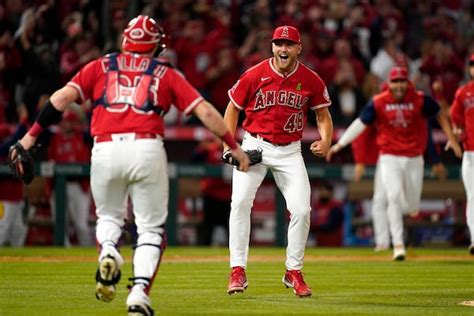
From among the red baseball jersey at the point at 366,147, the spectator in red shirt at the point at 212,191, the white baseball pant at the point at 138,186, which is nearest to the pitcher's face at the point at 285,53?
the white baseball pant at the point at 138,186

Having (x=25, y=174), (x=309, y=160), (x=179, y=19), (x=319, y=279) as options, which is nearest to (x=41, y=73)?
(x=179, y=19)

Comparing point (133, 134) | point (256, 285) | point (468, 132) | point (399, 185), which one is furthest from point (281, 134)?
point (399, 185)

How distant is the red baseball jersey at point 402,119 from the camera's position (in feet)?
55.6

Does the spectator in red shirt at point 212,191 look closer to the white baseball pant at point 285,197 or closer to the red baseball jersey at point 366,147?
the red baseball jersey at point 366,147

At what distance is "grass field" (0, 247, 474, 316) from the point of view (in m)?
9.52

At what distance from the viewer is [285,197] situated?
11.0 metres

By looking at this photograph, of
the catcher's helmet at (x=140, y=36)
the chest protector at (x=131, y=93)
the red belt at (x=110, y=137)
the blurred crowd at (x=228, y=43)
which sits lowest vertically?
the red belt at (x=110, y=137)

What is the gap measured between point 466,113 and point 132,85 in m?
8.69

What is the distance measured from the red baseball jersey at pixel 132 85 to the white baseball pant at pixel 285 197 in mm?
2356

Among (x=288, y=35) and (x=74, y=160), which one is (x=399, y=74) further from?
(x=74, y=160)

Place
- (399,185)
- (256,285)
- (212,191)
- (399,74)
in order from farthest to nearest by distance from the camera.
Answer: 1. (212,191)
2. (399,185)
3. (399,74)
4. (256,285)

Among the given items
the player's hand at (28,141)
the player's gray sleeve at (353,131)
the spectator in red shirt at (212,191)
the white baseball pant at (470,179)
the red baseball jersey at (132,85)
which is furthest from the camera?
the spectator in red shirt at (212,191)

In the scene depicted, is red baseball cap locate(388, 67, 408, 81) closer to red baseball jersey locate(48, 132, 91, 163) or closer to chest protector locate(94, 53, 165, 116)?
red baseball jersey locate(48, 132, 91, 163)

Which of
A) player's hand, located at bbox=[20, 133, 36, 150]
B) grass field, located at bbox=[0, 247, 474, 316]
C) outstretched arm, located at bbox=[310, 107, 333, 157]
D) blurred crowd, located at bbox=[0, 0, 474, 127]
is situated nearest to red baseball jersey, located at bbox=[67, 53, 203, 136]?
player's hand, located at bbox=[20, 133, 36, 150]
